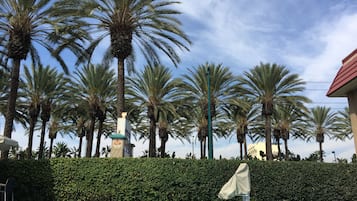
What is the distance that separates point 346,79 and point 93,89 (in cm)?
2193

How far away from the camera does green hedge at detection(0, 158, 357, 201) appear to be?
14781 millimetres

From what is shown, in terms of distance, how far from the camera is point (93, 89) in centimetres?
3047

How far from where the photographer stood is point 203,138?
130 feet

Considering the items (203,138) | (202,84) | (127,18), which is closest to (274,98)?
(202,84)

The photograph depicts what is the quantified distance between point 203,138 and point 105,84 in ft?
→ 45.0

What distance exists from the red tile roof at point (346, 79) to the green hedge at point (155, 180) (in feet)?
13.3

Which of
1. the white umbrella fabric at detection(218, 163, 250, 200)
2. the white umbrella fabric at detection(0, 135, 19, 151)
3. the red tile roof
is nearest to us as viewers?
the white umbrella fabric at detection(218, 163, 250, 200)

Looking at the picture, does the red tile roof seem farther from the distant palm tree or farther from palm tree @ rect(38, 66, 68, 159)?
the distant palm tree

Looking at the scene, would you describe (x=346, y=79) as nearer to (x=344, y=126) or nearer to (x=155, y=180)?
(x=155, y=180)

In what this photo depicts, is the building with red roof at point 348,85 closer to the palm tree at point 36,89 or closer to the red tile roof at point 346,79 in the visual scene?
the red tile roof at point 346,79

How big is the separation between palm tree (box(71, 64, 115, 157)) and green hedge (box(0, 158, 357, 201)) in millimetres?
15431

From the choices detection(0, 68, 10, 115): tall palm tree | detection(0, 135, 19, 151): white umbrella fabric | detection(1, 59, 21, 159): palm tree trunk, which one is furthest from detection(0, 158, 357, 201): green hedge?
detection(0, 68, 10, 115): tall palm tree

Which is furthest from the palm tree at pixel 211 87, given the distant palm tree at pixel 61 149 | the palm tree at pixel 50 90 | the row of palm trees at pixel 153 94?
the distant palm tree at pixel 61 149

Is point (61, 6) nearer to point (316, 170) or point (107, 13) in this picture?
point (107, 13)
